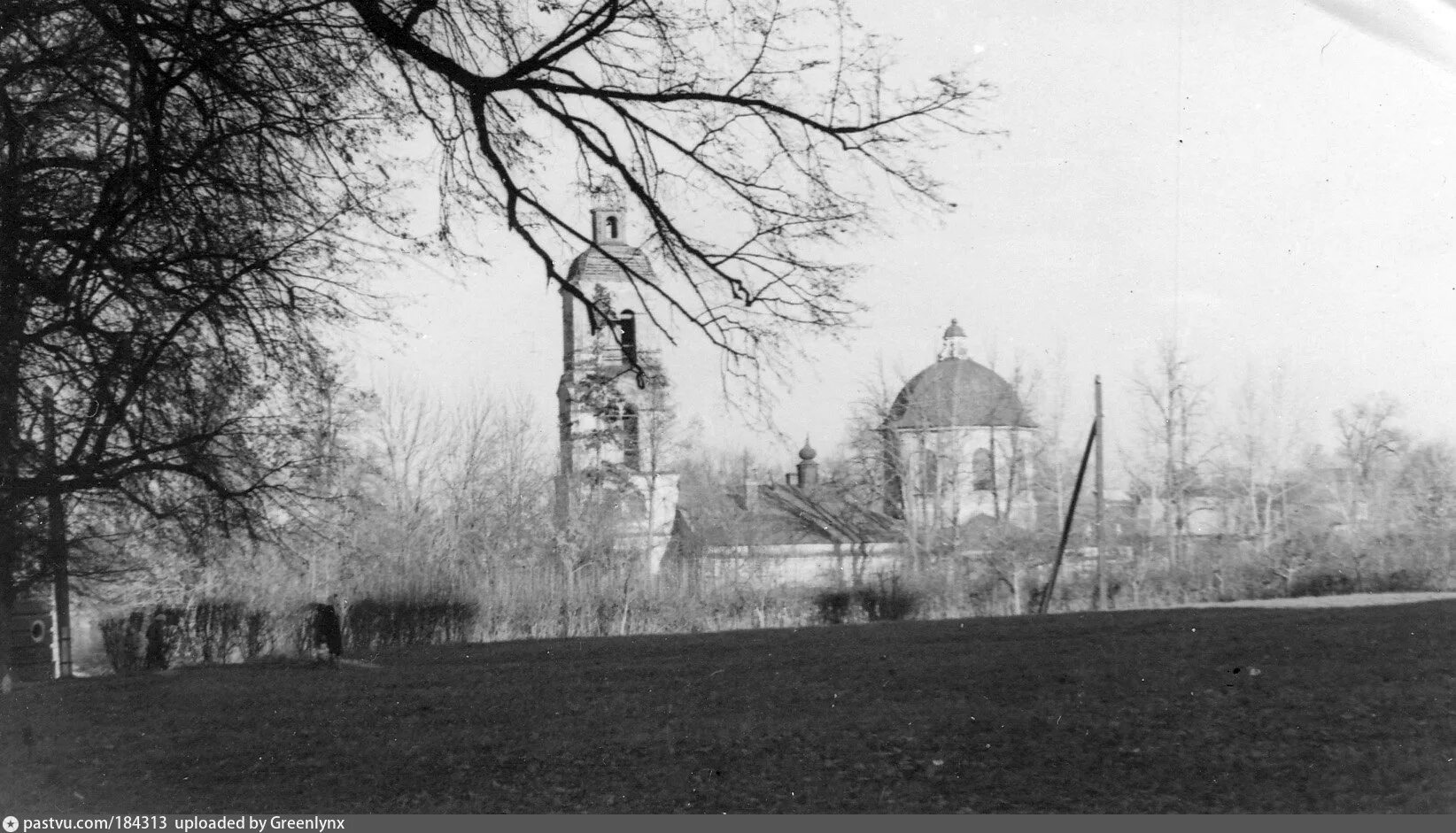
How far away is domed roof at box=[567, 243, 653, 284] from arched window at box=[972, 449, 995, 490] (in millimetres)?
12852

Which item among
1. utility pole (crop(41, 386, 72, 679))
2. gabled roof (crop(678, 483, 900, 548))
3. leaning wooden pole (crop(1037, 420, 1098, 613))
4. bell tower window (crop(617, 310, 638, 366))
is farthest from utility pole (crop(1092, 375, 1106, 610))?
utility pole (crop(41, 386, 72, 679))

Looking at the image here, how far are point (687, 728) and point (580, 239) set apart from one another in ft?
11.0

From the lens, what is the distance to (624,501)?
76.2 feet

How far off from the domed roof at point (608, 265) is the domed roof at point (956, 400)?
5.46m

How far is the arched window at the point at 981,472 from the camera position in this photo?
2091 centimetres

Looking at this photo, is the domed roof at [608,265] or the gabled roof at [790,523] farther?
the gabled roof at [790,523]

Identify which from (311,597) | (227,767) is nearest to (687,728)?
(227,767)

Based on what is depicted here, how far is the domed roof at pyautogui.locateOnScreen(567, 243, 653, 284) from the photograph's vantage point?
8.57 metres

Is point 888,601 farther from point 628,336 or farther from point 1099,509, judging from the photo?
point 628,336

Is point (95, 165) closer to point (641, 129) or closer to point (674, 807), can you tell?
point (641, 129)

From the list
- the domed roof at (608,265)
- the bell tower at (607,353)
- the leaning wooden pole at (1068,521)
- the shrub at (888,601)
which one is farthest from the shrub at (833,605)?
the domed roof at (608,265)

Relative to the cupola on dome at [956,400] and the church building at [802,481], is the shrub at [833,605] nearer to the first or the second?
the church building at [802,481]

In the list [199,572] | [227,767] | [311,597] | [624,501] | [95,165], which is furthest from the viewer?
[624,501]

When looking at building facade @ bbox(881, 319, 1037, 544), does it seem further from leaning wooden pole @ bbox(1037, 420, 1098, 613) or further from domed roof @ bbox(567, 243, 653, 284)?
domed roof @ bbox(567, 243, 653, 284)
